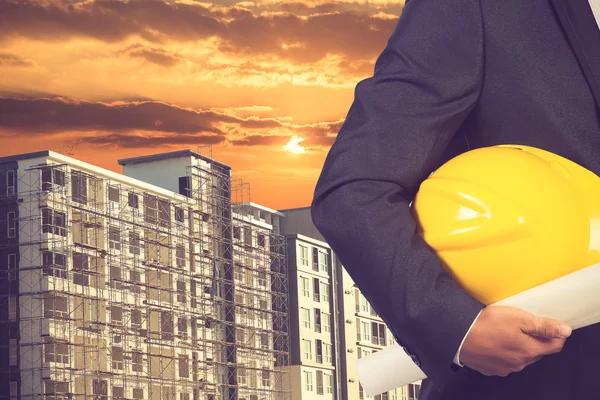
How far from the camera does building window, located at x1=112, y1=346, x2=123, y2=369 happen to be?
4262cm

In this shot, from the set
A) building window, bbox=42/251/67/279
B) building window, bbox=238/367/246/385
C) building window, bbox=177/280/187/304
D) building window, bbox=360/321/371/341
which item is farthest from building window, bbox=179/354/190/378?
building window, bbox=360/321/371/341

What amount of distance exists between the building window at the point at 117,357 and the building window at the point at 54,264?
3.86m

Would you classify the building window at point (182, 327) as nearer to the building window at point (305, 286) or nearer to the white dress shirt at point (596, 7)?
the building window at point (305, 286)

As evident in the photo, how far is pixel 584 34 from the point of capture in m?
1.33

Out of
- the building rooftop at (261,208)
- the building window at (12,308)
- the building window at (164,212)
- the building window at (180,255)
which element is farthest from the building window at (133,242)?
the building rooftop at (261,208)

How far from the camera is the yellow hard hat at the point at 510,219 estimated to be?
1242 mm

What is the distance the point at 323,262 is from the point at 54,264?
2193 cm

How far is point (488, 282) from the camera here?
1.26 m

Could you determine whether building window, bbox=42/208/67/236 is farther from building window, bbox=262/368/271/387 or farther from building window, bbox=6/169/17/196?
building window, bbox=262/368/271/387

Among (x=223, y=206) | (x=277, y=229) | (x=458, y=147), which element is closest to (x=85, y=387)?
(x=223, y=206)

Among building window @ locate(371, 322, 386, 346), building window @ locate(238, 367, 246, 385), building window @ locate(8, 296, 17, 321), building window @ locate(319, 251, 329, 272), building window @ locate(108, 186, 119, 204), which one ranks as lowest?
building window @ locate(238, 367, 246, 385)

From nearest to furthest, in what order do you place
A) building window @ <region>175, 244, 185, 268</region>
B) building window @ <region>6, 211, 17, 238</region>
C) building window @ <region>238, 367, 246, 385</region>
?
building window @ <region>6, 211, 17, 238</region> → building window @ <region>175, 244, 185, 268</region> → building window @ <region>238, 367, 246, 385</region>

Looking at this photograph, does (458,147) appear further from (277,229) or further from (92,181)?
(277,229)

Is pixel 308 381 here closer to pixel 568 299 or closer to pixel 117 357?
pixel 117 357
